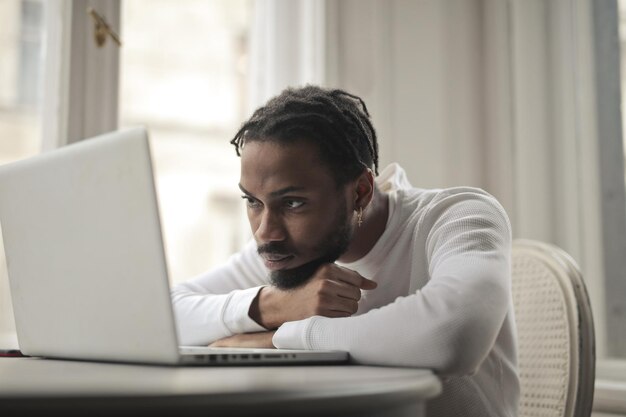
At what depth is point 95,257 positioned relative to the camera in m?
0.83

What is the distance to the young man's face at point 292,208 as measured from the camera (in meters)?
1.34

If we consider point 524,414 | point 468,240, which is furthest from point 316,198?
point 524,414

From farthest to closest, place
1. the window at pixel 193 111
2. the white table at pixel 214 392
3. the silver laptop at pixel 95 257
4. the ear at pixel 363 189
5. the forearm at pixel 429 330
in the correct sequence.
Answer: the window at pixel 193 111
the ear at pixel 363 189
the forearm at pixel 429 330
the silver laptop at pixel 95 257
the white table at pixel 214 392

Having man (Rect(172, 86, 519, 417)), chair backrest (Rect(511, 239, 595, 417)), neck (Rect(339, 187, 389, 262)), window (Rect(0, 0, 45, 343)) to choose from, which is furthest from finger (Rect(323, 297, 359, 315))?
window (Rect(0, 0, 45, 343))

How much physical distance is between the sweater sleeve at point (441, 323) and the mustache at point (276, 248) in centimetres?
30

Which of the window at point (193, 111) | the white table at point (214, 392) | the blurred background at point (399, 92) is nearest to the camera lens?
the white table at point (214, 392)

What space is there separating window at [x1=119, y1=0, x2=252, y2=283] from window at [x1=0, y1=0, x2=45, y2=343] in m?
0.27

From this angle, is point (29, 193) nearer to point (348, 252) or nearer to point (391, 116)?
point (348, 252)

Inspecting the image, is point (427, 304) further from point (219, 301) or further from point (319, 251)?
point (219, 301)

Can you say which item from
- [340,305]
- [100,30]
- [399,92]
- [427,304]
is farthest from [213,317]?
[399,92]

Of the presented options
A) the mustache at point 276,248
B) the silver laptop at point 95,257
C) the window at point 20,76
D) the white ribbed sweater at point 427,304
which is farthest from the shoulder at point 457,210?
the window at point 20,76

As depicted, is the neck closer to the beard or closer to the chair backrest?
the beard

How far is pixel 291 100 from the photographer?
1457 millimetres

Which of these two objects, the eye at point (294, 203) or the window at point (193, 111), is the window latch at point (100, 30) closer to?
the window at point (193, 111)
